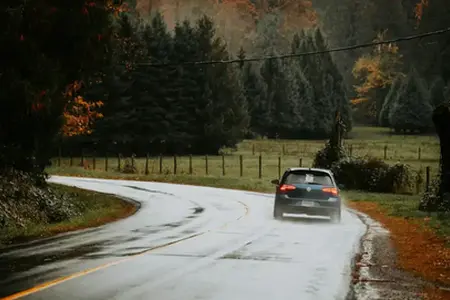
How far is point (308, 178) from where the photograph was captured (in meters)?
22.9

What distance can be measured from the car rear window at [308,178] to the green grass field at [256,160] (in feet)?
69.7

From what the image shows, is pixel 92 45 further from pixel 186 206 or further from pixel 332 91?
pixel 332 91

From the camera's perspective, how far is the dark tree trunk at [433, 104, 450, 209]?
80.6 ft

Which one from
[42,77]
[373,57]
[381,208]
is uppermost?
[373,57]

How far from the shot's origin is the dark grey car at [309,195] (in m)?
22.4

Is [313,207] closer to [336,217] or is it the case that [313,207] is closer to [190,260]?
[336,217]

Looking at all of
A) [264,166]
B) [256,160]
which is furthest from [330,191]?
[256,160]

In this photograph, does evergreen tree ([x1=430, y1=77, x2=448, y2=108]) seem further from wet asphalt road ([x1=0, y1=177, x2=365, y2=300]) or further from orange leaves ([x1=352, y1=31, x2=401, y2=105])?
wet asphalt road ([x1=0, y1=177, x2=365, y2=300])

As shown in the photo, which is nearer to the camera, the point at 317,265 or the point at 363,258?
the point at 317,265

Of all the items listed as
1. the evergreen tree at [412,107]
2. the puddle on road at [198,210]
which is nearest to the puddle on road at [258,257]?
the puddle on road at [198,210]

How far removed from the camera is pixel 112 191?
35500 millimetres

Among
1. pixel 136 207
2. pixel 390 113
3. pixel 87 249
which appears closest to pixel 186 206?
pixel 136 207

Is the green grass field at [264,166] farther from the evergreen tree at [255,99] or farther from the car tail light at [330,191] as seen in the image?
the evergreen tree at [255,99]

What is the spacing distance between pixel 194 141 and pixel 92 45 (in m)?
55.7
